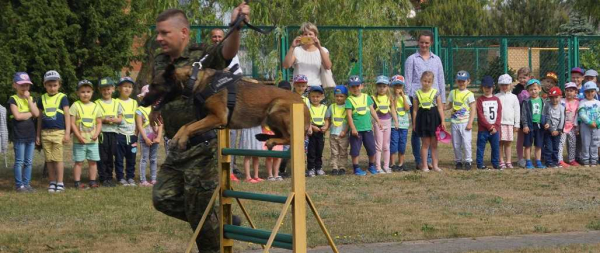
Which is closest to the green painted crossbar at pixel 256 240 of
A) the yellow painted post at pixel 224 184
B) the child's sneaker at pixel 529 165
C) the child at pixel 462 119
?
the yellow painted post at pixel 224 184

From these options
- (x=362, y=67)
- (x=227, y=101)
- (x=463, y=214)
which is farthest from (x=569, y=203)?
(x=362, y=67)

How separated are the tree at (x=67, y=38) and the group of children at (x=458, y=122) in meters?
2.93

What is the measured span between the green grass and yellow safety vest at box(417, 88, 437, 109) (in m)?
1.16

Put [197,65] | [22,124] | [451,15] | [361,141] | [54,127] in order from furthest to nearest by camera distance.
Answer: [451,15] → [361,141] → [54,127] → [22,124] → [197,65]

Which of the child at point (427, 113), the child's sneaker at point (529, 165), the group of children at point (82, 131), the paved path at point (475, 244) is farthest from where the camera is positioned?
the child's sneaker at point (529, 165)

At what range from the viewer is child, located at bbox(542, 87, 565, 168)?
664 inches

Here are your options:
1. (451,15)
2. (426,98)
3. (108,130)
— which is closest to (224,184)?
(108,130)

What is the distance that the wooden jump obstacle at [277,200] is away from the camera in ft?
21.1

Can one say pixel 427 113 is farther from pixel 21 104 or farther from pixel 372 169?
pixel 21 104

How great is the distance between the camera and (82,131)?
1379 centimetres

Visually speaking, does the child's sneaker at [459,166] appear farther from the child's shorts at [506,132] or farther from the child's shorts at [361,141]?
the child's shorts at [361,141]

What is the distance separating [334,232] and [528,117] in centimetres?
830

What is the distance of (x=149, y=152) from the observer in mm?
14375

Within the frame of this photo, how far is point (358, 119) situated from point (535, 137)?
3591 millimetres
